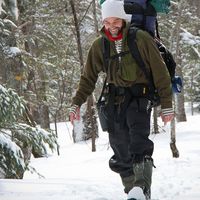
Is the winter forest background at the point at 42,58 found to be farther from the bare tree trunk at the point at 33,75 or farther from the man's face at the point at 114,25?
the man's face at the point at 114,25

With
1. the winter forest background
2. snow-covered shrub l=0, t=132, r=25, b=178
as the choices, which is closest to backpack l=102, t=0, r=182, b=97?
snow-covered shrub l=0, t=132, r=25, b=178

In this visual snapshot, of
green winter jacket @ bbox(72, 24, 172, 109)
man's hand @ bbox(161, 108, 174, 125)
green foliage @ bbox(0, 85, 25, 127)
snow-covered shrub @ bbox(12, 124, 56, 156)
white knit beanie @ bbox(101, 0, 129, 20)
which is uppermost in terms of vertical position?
white knit beanie @ bbox(101, 0, 129, 20)

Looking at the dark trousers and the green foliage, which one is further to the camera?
the green foliage

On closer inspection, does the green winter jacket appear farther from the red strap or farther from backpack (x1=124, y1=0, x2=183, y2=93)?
backpack (x1=124, y1=0, x2=183, y2=93)

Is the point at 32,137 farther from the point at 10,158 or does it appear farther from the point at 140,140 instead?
the point at 140,140

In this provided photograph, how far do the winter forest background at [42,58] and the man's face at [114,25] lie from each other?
207cm

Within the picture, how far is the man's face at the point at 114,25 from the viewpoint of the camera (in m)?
4.07

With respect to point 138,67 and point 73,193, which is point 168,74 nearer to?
point 138,67

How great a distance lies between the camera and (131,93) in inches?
159

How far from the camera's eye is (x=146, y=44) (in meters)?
3.90

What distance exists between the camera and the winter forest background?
5787 millimetres

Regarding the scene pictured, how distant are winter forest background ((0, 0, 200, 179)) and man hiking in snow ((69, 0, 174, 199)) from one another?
1719mm

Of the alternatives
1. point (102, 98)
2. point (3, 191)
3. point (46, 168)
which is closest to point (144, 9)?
point (102, 98)

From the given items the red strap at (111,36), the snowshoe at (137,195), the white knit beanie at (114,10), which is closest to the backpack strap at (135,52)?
the red strap at (111,36)
